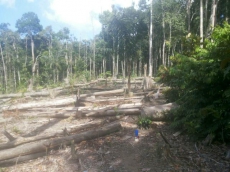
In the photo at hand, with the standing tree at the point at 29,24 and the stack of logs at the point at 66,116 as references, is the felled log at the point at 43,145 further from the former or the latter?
the standing tree at the point at 29,24

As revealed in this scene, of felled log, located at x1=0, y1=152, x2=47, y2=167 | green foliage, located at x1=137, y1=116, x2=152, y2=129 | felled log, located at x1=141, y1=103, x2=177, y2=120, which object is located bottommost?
felled log, located at x1=0, y1=152, x2=47, y2=167

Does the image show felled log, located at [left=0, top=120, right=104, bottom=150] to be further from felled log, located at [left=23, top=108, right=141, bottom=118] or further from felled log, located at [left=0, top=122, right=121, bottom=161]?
felled log, located at [left=23, top=108, right=141, bottom=118]

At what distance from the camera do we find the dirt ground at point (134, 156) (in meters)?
3.95

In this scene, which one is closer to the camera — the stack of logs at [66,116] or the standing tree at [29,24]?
the stack of logs at [66,116]

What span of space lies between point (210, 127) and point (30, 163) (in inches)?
187

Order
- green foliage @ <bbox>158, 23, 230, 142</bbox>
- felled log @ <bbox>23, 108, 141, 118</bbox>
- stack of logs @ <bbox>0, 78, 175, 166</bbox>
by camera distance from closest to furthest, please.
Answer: green foliage @ <bbox>158, 23, 230, 142</bbox> → stack of logs @ <bbox>0, 78, 175, 166</bbox> → felled log @ <bbox>23, 108, 141, 118</bbox>

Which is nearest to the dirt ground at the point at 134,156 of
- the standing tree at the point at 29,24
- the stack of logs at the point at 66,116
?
the stack of logs at the point at 66,116

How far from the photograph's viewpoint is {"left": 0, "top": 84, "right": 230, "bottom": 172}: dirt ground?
13.0 ft

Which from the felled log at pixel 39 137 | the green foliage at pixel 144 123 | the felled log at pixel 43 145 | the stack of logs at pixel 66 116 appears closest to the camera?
the felled log at pixel 43 145

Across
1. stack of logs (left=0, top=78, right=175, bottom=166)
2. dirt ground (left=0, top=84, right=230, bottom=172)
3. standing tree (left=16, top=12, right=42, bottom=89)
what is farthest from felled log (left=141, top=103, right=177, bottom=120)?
standing tree (left=16, top=12, right=42, bottom=89)

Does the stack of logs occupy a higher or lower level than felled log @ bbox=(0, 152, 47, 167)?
higher

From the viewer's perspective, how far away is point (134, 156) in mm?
4605

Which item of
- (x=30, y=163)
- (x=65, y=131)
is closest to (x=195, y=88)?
(x=65, y=131)

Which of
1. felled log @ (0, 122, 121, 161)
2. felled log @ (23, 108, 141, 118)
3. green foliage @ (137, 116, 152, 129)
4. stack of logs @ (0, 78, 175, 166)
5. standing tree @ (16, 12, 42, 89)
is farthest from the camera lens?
standing tree @ (16, 12, 42, 89)
